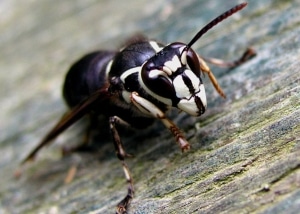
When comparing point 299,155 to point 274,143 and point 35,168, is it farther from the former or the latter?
point 35,168

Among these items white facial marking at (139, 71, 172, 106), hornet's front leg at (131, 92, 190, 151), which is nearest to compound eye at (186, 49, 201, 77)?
white facial marking at (139, 71, 172, 106)

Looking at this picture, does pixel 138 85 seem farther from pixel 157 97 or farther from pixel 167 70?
pixel 167 70

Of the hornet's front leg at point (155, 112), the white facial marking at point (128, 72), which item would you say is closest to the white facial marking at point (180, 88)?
the hornet's front leg at point (155, 112)

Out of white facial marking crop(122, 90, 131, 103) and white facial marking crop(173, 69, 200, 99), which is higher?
white facial marking crop(122, 90, 131, 103)

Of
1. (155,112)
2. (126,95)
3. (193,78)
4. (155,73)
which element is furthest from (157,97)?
(126,95)

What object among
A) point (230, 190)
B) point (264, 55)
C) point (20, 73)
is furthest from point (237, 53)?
point (20, 73)

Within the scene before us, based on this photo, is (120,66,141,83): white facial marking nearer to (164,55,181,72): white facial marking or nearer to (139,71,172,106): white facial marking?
(139,71,172,106): white facial marking

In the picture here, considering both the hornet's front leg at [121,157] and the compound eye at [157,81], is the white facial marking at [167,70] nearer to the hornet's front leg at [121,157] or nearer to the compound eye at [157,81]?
the compound eye at [157,81]
